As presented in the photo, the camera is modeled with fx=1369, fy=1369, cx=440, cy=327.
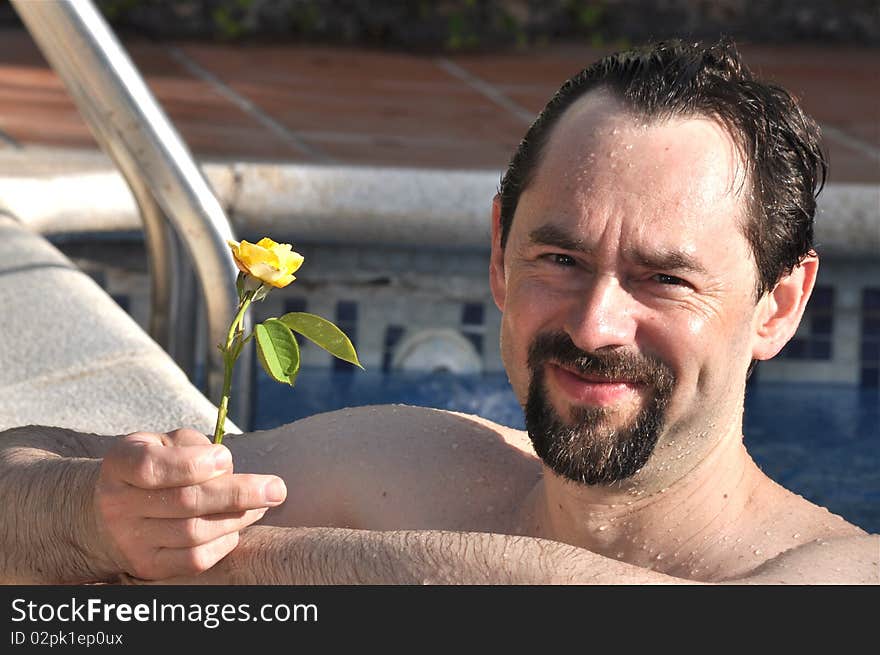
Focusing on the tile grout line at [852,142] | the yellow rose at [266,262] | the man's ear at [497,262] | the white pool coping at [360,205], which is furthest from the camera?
the tile grout line at [852,142]

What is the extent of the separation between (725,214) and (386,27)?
730 cm

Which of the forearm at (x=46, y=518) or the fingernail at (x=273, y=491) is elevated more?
the fingernail at (x=273, y=491)

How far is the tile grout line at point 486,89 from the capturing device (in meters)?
6.99

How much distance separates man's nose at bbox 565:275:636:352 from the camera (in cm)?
164

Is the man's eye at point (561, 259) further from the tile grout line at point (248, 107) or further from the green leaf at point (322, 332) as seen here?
the tile grout line at point (248, 107)

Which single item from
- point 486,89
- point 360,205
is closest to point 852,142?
point 486,89

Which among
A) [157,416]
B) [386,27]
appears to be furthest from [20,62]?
[157,416]

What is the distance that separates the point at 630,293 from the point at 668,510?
1.15ft

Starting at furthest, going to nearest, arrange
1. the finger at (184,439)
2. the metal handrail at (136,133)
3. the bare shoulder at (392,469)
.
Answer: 1. the metal handrail at (136,133)
2. the bare shoulder at (392,469)
3. the finger at (184,439)

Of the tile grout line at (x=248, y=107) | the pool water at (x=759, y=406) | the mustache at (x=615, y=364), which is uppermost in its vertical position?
the mustache at (x=615, y=364)

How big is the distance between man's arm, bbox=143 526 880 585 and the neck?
Result: 132 millimetres

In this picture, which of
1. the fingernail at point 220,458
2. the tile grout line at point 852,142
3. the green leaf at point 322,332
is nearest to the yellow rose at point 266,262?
the green leaf at point 322,332

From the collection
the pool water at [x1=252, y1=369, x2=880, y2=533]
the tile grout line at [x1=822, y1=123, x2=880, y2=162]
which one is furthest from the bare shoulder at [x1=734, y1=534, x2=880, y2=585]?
the tile grout line at [x1=822, y1=123, x2=880, y2=162]

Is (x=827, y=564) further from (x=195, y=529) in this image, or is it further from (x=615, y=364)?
(x=195, y=529)
